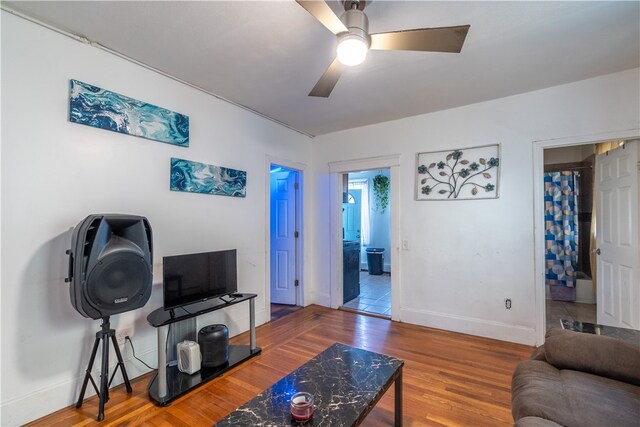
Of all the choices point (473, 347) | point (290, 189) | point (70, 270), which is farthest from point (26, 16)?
point (473, 347)

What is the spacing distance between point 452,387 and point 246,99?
3.29m

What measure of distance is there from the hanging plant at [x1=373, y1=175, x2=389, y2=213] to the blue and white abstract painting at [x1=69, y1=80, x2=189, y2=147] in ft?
16.1

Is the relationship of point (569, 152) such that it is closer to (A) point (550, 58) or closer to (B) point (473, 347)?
(A) point (550, 58)

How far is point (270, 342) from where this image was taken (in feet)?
9.93

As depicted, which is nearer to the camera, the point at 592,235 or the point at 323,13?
the point at 323,13

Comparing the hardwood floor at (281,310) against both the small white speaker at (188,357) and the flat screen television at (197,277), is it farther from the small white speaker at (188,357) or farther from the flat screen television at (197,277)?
the small white speaker at (188,357)

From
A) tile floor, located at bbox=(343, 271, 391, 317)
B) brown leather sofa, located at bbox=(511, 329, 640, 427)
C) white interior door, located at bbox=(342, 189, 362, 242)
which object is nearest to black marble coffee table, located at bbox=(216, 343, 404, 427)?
brown leather sofa, located at bbox=(511, 329, 640, 427)

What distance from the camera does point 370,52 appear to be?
2242 millimetres

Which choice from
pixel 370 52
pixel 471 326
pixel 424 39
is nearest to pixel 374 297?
pixel 471 326

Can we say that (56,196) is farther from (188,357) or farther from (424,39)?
(424,39)

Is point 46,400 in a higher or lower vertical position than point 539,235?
lower

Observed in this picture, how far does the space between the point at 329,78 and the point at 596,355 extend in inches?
88.1

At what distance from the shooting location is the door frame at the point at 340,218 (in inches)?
147

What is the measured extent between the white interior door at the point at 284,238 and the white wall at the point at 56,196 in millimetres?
1769
